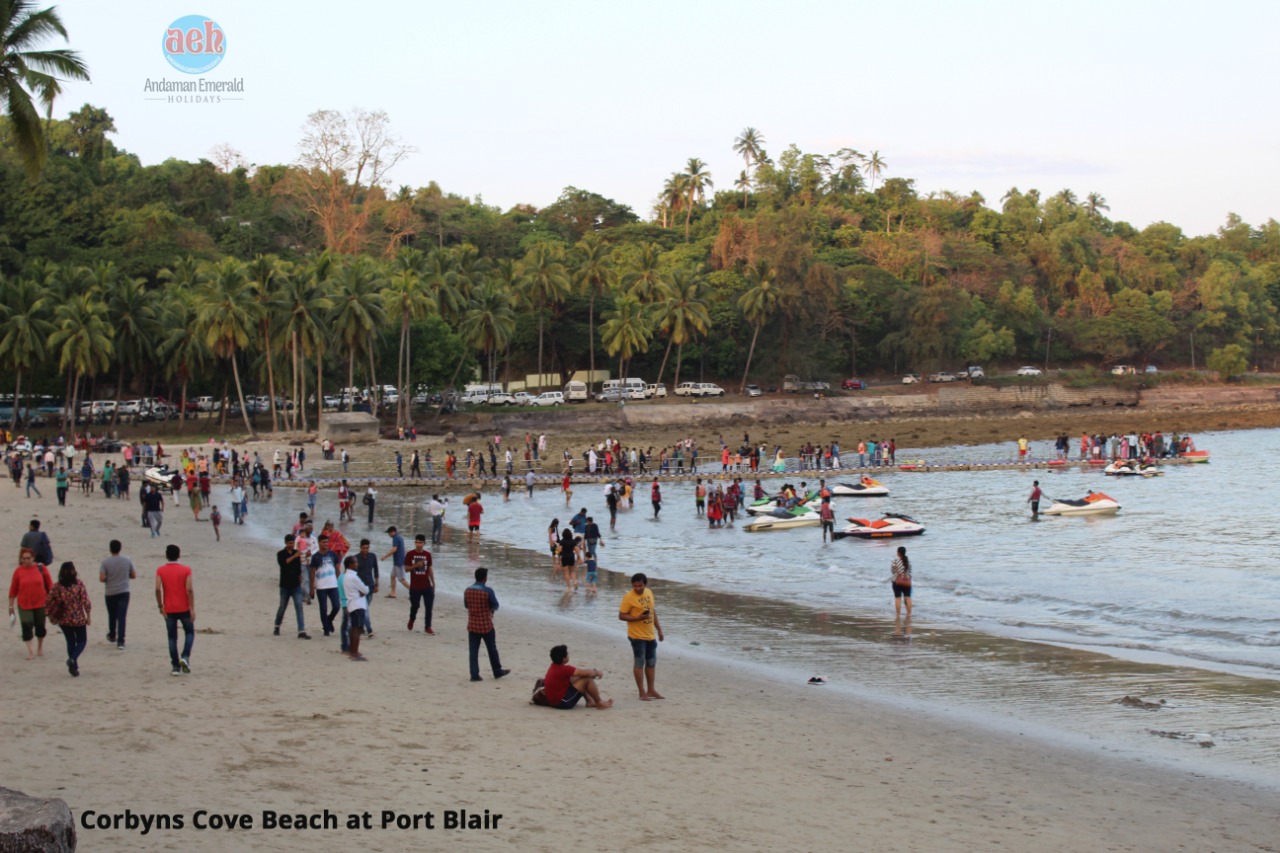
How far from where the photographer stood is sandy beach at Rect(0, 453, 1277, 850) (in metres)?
8.72

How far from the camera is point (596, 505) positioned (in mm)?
43188

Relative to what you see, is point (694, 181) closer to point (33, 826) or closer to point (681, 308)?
point (681, 308)

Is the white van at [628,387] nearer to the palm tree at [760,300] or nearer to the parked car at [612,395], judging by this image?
the parked car at [612,395]

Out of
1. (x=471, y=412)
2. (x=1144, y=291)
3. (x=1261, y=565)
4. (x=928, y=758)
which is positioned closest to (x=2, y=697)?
(x=928, y=758)

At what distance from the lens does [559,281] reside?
85.3 metres

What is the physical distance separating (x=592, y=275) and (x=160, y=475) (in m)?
50.0

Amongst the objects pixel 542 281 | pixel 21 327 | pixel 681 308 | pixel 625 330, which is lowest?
pixel 21 327

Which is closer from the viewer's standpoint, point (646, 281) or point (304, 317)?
point (304, 317)

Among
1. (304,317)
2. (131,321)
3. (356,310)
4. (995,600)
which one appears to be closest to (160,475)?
(304,317)

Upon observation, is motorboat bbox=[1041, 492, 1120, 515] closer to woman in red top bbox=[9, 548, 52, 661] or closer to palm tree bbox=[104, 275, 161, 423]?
woman in red top bbox=[9, 548, 52, 661]

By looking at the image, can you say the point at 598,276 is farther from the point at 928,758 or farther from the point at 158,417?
the point at 928,758

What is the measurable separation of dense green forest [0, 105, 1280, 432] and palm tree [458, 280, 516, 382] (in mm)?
223

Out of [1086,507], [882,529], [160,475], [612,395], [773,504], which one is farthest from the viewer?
[612,395]

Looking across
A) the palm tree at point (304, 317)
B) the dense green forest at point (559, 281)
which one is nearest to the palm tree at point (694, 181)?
the dense green forest at point (559, 281)
